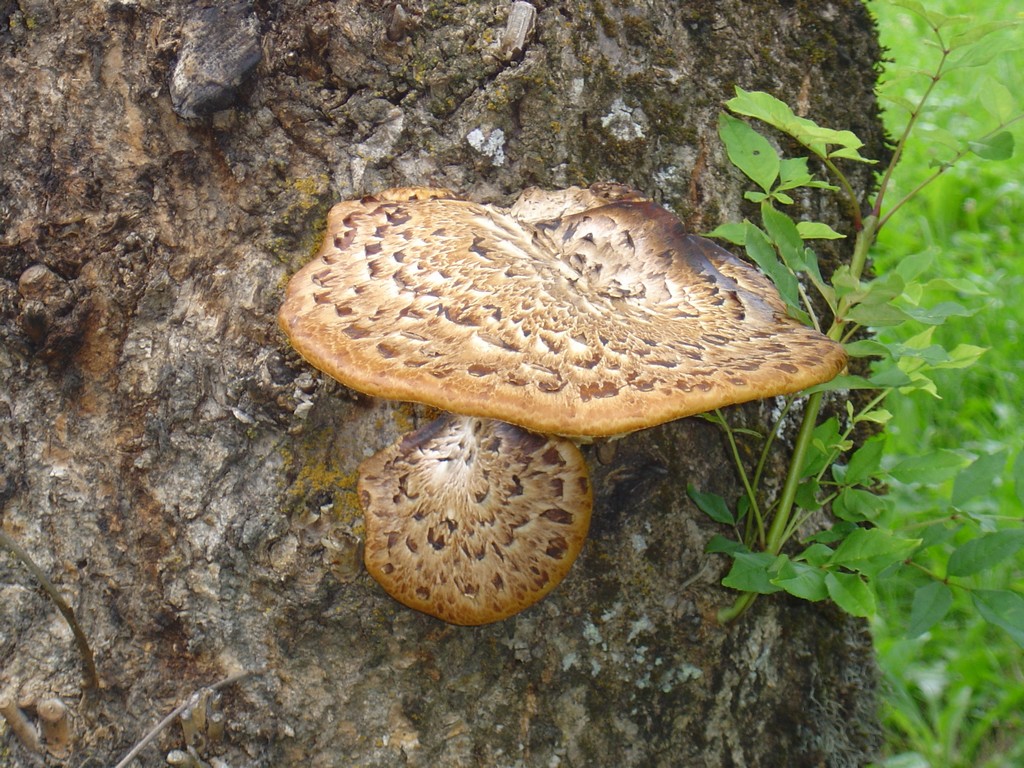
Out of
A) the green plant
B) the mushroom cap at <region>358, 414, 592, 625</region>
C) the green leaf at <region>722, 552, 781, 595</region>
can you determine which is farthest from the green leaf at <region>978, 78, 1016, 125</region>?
the mushroom cap at <region>358, 414, 592, 625</region>

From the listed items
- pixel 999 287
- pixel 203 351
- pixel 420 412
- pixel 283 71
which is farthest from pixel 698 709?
pixel 999 287

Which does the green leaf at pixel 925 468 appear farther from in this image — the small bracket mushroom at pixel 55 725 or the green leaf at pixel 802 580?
the small bracket mushroom at pixel 55 725

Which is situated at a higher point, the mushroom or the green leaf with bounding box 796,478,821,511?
the mushroom

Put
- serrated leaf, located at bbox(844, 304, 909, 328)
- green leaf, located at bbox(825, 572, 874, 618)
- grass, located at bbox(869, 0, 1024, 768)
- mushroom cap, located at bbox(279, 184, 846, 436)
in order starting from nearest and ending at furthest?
mushroom cap, located at bbox(279, 184, 846, 436), serrated leaf, located at bbox(844, 304, 909, 328), green leaf, located at bbox(825, 572, 874, 618), grass, located at bbox(869, 0, 1024, 768)

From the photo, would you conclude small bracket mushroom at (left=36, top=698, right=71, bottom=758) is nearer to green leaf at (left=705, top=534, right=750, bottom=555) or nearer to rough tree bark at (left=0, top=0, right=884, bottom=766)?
rough tree bark at (left=0, top=0, right=884, bottom=766)

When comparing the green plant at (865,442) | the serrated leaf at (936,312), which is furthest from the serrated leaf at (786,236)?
the serrated leaf at (936,312)

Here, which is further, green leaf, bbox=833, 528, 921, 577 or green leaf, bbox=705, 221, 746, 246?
green leaf, bbox=705, 221, 746, 246

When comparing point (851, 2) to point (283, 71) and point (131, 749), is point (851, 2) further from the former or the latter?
point (131, 749)

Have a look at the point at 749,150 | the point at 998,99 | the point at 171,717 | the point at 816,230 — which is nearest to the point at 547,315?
the point at 749,150

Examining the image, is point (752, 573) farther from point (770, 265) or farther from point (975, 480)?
point (770, 265)
